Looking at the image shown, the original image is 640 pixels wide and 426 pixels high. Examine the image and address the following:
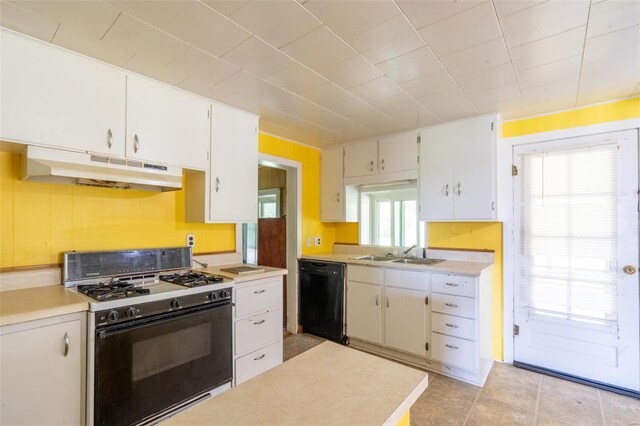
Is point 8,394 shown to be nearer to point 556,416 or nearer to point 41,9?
point 41,9


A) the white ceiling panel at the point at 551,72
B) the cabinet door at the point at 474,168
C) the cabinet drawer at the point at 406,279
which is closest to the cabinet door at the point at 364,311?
the cabinet drawer at the point at 406,279

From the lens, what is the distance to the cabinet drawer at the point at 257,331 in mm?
2371

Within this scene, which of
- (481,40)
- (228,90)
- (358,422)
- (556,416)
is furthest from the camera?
(228,90)

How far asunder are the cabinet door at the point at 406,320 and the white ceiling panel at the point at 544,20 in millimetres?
2081

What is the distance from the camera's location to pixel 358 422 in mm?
735

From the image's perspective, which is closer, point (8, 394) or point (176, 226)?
point (8, 394)

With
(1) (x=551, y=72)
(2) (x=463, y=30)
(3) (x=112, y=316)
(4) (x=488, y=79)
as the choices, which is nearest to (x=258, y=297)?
(3) (x=112, y=316)

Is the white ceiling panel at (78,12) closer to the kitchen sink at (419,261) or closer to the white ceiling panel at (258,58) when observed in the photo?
the white ceiling panel at (258,58)

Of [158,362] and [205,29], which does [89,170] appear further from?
[158,362]

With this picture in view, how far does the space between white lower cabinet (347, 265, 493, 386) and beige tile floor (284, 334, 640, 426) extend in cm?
17

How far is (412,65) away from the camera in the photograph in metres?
1.99

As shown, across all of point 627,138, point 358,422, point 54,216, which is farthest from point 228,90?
point 627,138

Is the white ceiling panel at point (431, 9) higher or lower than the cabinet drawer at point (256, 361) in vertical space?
higher

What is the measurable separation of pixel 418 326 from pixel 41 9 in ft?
10.9
